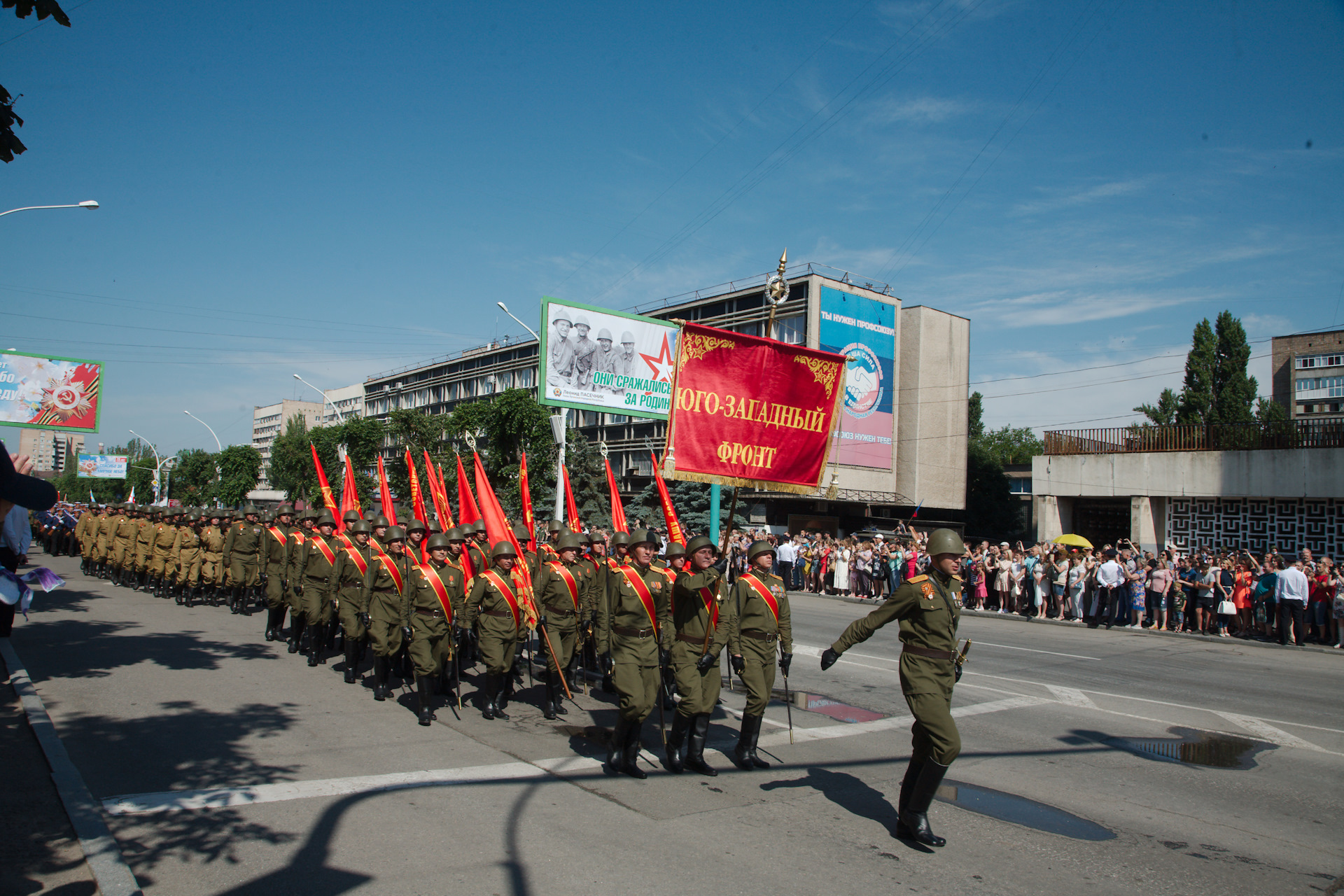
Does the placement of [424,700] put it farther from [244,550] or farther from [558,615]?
[244,550]

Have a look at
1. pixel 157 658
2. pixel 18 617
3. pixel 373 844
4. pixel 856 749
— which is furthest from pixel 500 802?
pixel 18 617

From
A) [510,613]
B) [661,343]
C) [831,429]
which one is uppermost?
[661,343]

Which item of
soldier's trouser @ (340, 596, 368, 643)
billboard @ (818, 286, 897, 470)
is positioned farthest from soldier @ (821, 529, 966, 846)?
billboard @ (818, 286, 897, 470)

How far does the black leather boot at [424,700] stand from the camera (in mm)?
7906

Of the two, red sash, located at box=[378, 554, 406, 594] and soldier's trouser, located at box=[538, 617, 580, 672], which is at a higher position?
red sash, located at box=[378, 554, 406, 594]

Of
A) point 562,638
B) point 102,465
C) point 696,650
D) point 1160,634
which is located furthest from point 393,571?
point 102,465

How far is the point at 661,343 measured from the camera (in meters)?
22.0

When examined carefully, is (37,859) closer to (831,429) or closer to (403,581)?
(403,581)

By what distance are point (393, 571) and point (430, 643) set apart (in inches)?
48.2

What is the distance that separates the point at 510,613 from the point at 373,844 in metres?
3.60

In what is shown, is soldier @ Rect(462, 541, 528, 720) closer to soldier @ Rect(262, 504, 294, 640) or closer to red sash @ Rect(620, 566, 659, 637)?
red sash @ Rect(620, 566, 659, 637)

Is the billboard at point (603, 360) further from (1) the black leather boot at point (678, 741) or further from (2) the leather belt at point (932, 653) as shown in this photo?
(2) the leather belt at point (932, 653)

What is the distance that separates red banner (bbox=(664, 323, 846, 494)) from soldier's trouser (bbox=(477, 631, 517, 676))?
92.6 inches

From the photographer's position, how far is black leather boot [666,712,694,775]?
6.65 metres
